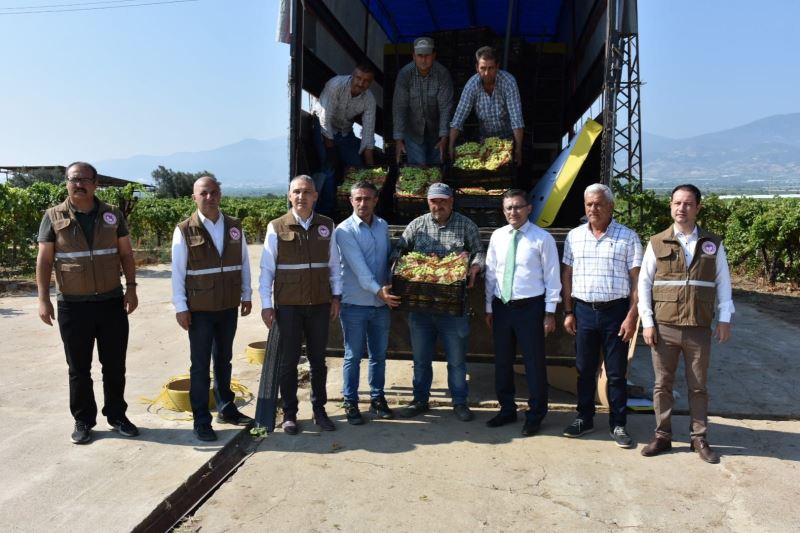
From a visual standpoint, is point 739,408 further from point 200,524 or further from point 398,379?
point 200,524

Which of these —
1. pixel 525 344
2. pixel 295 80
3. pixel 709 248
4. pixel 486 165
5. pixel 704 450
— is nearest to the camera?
pixel 709 248

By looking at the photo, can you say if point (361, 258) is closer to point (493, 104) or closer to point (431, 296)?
point (431, 296)

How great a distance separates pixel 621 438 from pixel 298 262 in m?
2.80

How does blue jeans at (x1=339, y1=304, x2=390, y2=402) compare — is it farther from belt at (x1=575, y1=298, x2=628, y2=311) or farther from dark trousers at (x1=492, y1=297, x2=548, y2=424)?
belt at (x1=575, y1=298, x2=628, y2=311)

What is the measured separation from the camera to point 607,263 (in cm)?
465

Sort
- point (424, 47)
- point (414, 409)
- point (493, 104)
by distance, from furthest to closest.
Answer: point (424, 47) < point (493, 104) < point (414, 409)

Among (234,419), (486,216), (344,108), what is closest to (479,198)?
(486,216)

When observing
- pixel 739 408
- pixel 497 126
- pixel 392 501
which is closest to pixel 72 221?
pixel 392 501

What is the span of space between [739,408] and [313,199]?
4.24 metres

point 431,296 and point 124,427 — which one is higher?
point 431,296

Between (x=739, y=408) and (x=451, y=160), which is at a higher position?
(x=451, y=160)

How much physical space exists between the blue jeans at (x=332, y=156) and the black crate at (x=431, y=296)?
6.64ft

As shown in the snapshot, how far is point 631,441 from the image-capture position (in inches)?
187

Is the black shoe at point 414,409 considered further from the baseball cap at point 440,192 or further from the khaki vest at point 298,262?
the baseball cap at point 440,192
